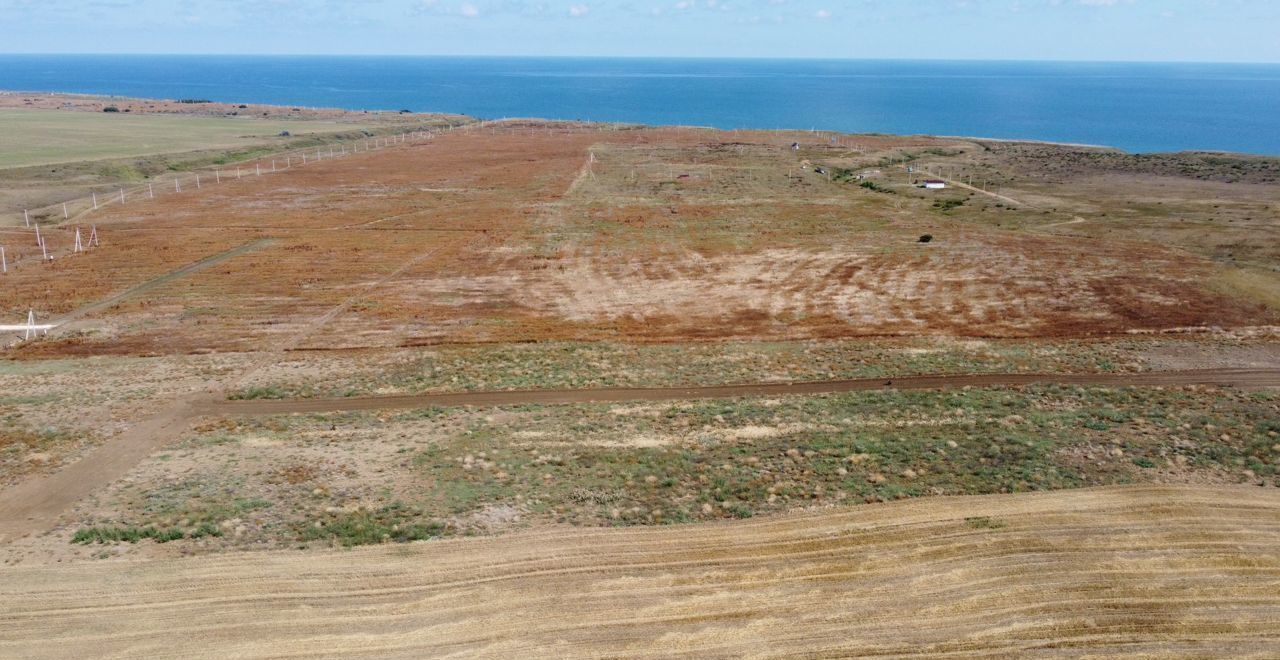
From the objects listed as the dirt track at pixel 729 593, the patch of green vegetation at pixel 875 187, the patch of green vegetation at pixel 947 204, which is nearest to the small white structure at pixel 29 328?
the dirt track at pixel 729 593

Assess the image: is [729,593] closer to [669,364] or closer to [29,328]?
[669,364]

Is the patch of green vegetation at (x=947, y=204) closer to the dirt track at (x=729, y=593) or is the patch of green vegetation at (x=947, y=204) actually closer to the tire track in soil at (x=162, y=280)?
the dirt track at (x=729, y=593)

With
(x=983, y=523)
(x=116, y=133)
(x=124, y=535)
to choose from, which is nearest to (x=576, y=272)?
(x=124, y=535)

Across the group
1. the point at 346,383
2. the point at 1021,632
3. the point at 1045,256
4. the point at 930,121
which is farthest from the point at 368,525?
the point at 930,121

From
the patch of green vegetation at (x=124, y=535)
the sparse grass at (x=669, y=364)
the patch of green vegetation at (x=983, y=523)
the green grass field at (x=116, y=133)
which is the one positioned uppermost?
the green grass field at (x=116, y=133)

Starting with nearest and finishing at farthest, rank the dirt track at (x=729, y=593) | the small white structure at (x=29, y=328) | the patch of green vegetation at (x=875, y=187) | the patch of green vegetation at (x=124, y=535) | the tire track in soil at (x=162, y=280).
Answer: the dirt track at (x=729, y=593) < the patch of green vegetation at (x=124, y=535) < the small white structure at (x=29, y=328) < the tire track in soil at (x=162, y=280) < the patch of green vegetation at (x=875, y=187)

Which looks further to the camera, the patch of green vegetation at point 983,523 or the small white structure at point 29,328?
the small white structure at point 29,328

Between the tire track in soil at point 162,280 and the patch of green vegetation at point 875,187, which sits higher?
the patch of green vegetation at point 875,187
